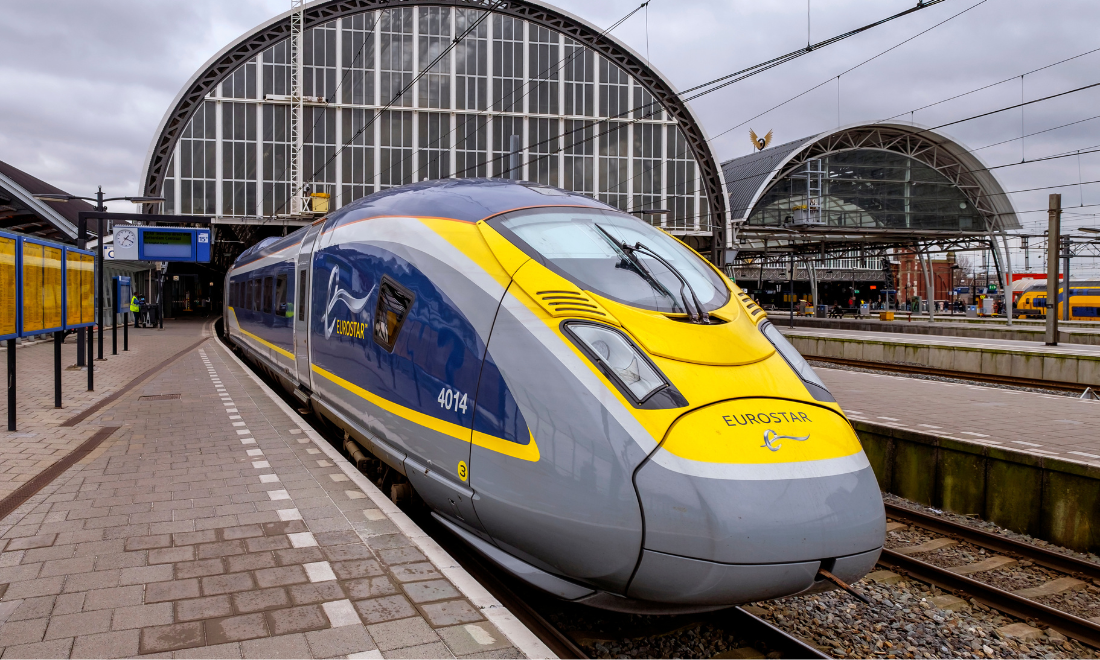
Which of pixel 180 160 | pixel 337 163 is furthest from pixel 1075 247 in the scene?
pixel 180 160

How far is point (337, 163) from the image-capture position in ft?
134

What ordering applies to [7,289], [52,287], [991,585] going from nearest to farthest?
[991,585] < [7,289] < [52,287]

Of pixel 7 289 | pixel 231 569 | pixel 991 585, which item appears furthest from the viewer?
pixel 7 289

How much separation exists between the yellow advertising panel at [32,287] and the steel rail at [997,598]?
999 centimetres

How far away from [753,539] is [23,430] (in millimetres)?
9884

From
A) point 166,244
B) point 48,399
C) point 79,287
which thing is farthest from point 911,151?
point 48,399

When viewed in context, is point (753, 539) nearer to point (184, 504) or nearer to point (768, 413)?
point (768, 413)

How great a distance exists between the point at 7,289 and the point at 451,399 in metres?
6.77

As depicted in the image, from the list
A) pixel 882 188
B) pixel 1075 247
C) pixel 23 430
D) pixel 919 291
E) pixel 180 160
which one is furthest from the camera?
pixel 919 291

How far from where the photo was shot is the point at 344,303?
7.19 m

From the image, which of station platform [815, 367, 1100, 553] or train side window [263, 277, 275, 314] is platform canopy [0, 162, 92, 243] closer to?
train side window [263, 277, 275, 314]

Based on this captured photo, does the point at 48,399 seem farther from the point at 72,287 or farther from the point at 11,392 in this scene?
the point at 11,392

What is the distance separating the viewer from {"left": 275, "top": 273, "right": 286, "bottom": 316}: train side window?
1065 centimetres

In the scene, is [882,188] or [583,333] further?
[882,188]
